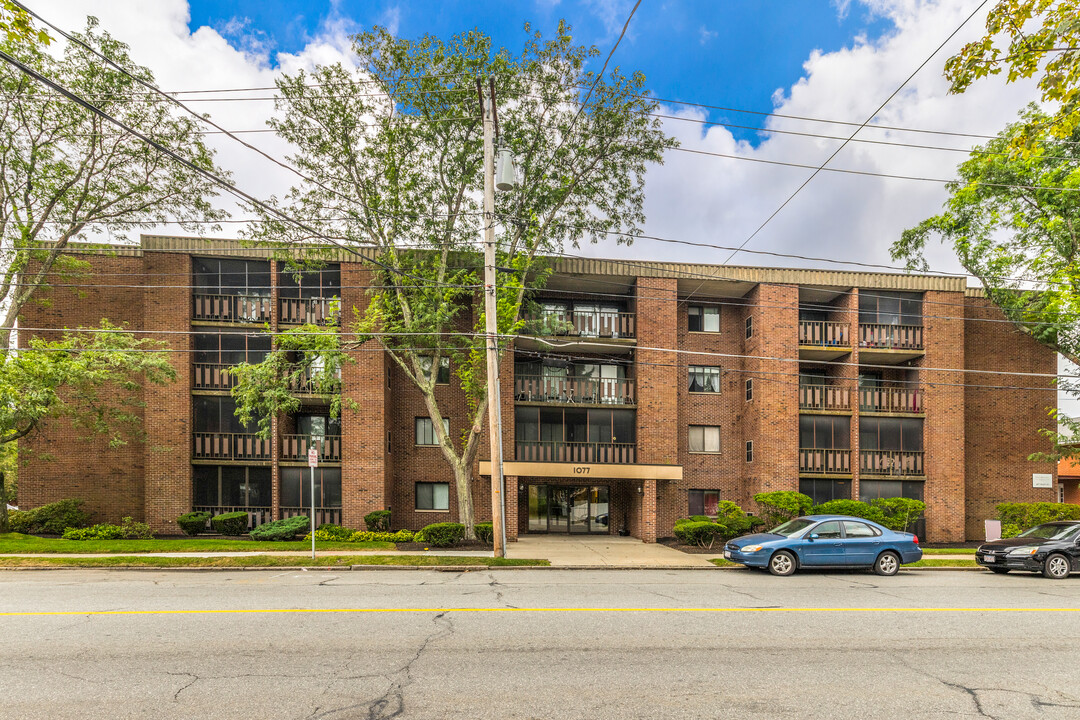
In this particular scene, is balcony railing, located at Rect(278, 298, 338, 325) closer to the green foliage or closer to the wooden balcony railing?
the wooden balcony railing

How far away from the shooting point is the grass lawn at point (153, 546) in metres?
15.8

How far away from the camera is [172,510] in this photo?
2033 centimetres

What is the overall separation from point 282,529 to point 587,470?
1024cm

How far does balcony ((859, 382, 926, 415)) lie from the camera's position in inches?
934

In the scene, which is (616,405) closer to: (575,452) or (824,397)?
(575,452)

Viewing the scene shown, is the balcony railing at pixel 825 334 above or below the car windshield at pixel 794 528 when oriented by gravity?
above

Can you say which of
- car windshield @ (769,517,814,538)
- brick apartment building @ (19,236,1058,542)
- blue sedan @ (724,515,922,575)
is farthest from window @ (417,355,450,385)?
car windshield @ (769,517,814,538)

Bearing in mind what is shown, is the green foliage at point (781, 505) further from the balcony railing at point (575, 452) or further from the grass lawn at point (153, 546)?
the grass lawn at point (153, 546)

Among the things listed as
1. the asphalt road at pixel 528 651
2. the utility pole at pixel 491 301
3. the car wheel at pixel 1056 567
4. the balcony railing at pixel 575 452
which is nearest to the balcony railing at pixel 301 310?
the balcony railing at pixel 575 452

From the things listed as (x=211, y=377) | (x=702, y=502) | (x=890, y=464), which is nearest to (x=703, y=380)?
(x=702, y=502)

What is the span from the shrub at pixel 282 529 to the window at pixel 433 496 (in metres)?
4.16

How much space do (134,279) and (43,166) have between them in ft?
16.6

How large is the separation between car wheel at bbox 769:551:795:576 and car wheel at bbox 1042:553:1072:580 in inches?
249

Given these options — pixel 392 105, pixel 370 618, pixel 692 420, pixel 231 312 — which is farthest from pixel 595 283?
pixel 370 618
